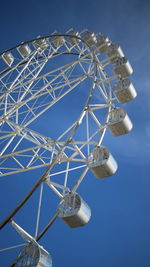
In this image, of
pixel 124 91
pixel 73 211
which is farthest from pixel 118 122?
pixel 73 211

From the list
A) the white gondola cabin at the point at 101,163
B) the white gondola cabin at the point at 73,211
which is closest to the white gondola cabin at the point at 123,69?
the white gondola cabin at the point at 101,163

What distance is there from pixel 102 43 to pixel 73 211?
10282 millimetres

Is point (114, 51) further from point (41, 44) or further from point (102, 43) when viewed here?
point (41, 44)

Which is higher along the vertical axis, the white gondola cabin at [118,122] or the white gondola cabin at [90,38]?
the white gondola cabin at [90,38]

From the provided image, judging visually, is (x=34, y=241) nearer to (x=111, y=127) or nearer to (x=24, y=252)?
(x=24, y=252)

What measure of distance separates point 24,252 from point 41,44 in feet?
36.5

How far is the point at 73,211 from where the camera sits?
21.5 ft

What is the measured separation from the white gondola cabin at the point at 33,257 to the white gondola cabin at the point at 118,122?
16.2 ft

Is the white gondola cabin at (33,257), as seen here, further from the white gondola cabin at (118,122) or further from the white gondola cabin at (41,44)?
the white gondola cabin at (41,44)

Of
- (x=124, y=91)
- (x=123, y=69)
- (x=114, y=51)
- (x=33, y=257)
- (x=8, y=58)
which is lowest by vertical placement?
(x=33, y=257)

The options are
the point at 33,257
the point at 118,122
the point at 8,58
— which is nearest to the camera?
the point at 33,257

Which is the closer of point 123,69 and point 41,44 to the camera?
point 123,69

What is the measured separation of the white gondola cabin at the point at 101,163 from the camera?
7.95 meters

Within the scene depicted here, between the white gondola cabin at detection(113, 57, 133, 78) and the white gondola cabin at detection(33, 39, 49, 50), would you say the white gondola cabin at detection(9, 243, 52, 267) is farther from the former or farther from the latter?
the white gondola cabin at detection(33, 39, 49, 50)
